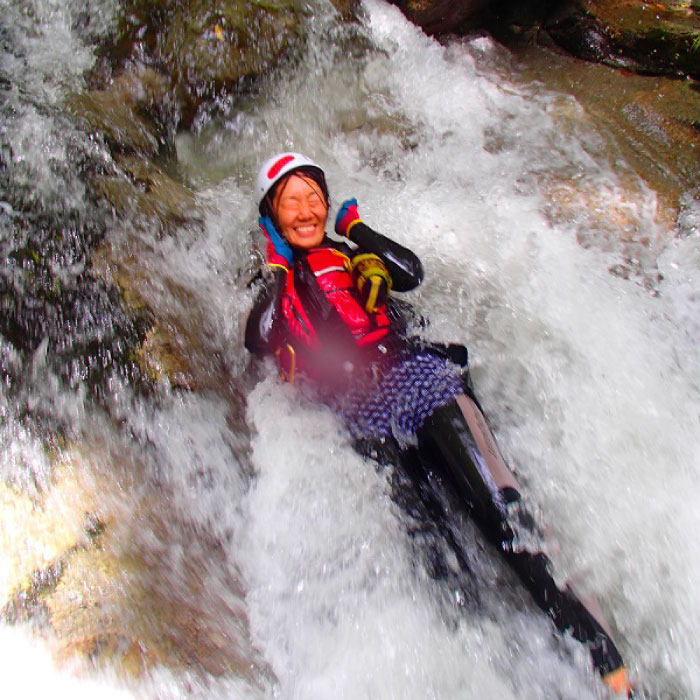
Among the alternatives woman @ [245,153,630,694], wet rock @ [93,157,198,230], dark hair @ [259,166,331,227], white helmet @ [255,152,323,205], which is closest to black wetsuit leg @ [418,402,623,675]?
woman @ [245,153,630,694]

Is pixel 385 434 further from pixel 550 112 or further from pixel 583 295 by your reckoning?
pixel 550 112

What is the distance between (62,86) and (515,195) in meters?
3.38

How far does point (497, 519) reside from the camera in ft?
7.22

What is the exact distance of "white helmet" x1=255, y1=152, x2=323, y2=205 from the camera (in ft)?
9.22

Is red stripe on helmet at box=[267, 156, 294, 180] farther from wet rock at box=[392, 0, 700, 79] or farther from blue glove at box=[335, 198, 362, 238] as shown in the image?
wet rock at box=[392, 0, 700, 79]

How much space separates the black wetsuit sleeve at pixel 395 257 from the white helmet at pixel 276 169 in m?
0.50

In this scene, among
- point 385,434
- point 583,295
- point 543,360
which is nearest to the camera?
point 385,434

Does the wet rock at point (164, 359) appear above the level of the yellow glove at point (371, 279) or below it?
below

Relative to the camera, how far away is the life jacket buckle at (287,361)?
2.63 metres

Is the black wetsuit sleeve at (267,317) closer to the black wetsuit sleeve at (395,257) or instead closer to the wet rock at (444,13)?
the black wetsuit sleeve at (395,257)

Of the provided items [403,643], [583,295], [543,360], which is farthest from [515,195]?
[403,643]

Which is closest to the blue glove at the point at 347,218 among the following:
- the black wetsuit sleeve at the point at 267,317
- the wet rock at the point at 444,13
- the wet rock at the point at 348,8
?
the black wetsuit sleeve at the point at 267,317

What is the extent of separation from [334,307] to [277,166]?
0.89 m

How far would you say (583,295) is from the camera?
3.42 metres
